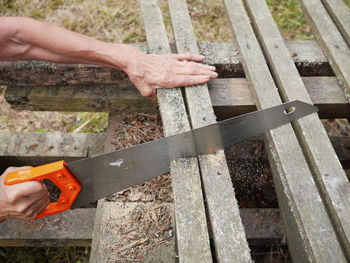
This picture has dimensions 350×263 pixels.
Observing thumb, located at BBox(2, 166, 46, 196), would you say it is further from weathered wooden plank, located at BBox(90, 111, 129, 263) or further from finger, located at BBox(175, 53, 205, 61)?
finger, located at BBox(175, 53, 205, 61)

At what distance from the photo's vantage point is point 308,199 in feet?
5.35

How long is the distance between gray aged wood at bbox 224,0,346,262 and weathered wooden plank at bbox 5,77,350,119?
150mm

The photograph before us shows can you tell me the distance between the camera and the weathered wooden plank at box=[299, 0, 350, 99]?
7.03 ft

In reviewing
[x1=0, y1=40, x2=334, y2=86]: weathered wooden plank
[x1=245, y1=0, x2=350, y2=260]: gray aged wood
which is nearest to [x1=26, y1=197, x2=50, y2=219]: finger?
[x1=0, y1=40, x2=334, y2=86]: weathered wooden plank

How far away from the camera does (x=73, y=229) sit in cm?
242

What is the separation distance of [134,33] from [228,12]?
229cm

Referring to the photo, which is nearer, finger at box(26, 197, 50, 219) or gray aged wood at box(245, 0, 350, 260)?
gray aged wood at box(245, 0, 350, 260)

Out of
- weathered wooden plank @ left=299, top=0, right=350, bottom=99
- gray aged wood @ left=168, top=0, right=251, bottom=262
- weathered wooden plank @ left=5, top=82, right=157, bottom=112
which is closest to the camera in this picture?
gray aged wood @ left=168, top=0, right=251, bottom=262

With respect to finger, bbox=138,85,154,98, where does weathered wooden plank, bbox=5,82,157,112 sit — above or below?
below

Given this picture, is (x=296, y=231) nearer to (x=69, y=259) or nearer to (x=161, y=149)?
(x=161, y=149)

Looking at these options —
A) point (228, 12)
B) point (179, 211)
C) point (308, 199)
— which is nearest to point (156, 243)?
point (179, 211)

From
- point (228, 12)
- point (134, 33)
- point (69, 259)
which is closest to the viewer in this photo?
point (228, 12)

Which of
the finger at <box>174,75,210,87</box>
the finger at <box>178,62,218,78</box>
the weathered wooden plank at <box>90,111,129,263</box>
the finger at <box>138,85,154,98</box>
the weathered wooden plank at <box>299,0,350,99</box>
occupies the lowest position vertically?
the weathered wooden plank at <box>90,111,129,263</box>

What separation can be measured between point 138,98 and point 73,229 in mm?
1179
